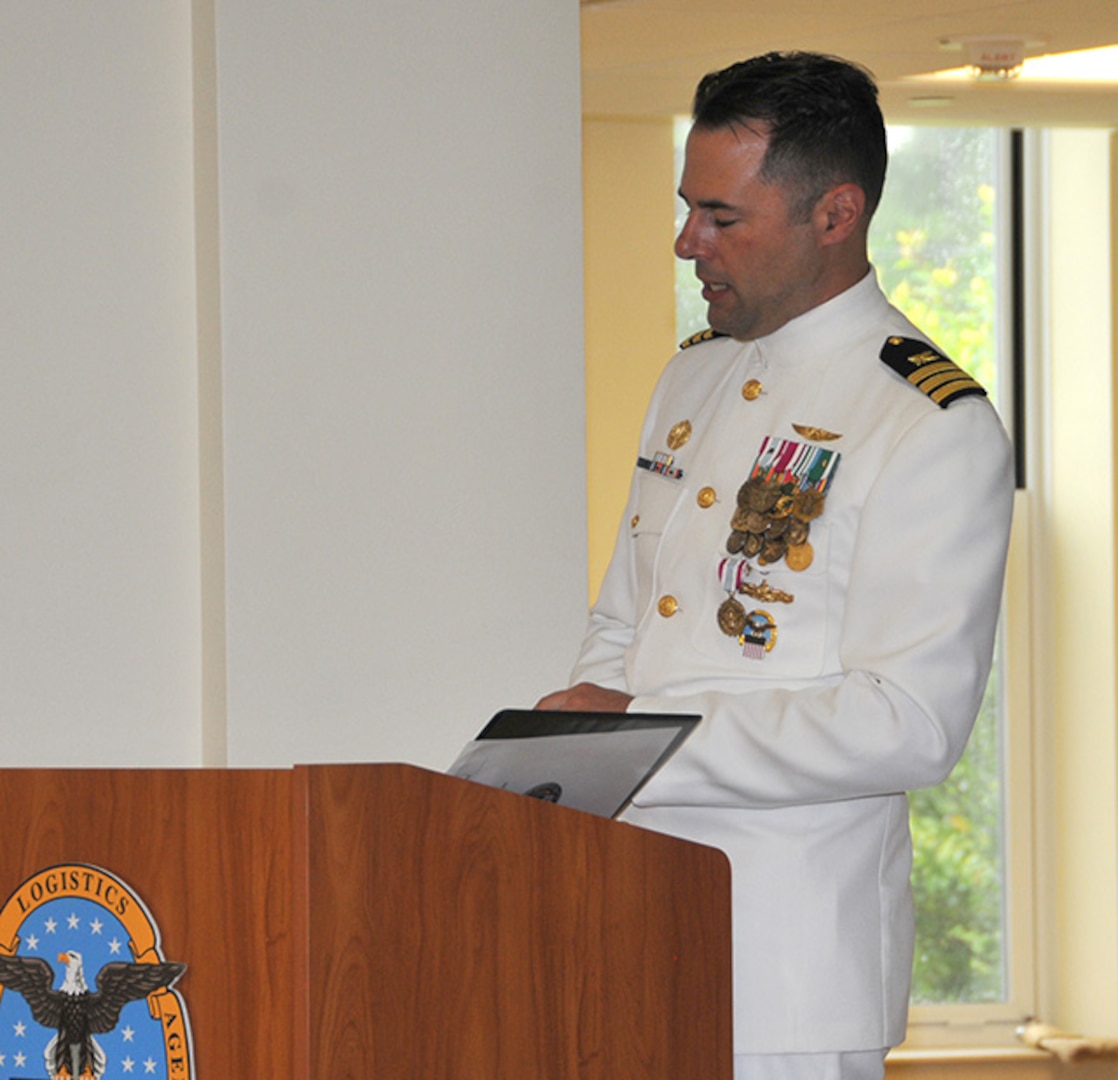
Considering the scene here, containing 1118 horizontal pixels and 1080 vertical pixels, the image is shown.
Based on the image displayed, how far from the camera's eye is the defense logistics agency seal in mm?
1205

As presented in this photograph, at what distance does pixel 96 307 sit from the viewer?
8.15 feet

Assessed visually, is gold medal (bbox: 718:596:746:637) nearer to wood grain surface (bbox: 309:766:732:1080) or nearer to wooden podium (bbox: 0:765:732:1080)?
wood grain surface (bbox: 309:766:732:1080)

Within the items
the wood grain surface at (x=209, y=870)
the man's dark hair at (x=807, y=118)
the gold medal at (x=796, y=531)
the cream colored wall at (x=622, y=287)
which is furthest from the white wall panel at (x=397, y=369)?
the cream colored wall at (x=622, y=287)

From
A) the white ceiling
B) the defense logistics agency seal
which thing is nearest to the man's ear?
the defense logistics agency seal

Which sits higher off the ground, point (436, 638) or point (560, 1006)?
point (436, 638)

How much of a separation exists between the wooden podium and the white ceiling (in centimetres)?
216

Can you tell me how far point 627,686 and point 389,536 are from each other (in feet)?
2.19

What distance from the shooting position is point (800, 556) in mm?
1716

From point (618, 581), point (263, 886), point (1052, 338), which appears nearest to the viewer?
point (263, 886)

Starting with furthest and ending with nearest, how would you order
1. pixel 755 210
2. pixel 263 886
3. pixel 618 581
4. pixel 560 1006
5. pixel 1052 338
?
pixel 1052 338, pixel 618 581, pixel 755 210, pixel 560 1006, pixel 263 886

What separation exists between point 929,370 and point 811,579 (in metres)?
0.23

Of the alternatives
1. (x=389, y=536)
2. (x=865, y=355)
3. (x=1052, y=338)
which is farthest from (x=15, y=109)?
(x=1052, y=338)

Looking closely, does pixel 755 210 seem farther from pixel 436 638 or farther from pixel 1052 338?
pixel 1052 338

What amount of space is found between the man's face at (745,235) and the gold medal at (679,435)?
0.18m
